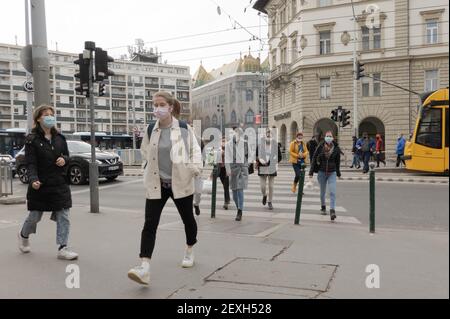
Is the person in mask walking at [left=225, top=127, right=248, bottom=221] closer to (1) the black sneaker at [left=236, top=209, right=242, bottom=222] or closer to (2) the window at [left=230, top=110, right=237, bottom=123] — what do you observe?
(1) the black sneaker at [left=236, top=209, right=242, bottom=222]

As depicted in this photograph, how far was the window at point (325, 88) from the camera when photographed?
127ft

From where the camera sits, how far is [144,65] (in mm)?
96188

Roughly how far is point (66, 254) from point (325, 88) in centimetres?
3565

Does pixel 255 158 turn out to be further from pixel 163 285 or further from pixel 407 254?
pixel 163 285

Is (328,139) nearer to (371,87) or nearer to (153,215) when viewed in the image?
(153,215)

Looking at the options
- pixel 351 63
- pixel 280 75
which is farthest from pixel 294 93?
pixel 351 63

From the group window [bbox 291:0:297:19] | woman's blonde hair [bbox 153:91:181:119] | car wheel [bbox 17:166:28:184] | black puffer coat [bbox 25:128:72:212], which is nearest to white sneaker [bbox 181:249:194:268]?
woman's blonde hair [bbox 153:91:181:119]

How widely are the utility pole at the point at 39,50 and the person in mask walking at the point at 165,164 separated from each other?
20.7 ft

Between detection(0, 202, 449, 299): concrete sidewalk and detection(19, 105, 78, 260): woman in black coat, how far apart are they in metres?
0.50

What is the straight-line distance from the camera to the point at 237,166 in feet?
29.5

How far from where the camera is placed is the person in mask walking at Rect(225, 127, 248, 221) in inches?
344

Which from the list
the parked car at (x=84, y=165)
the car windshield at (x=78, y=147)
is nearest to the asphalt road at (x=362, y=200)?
the parked car at (x=84, y=165)
